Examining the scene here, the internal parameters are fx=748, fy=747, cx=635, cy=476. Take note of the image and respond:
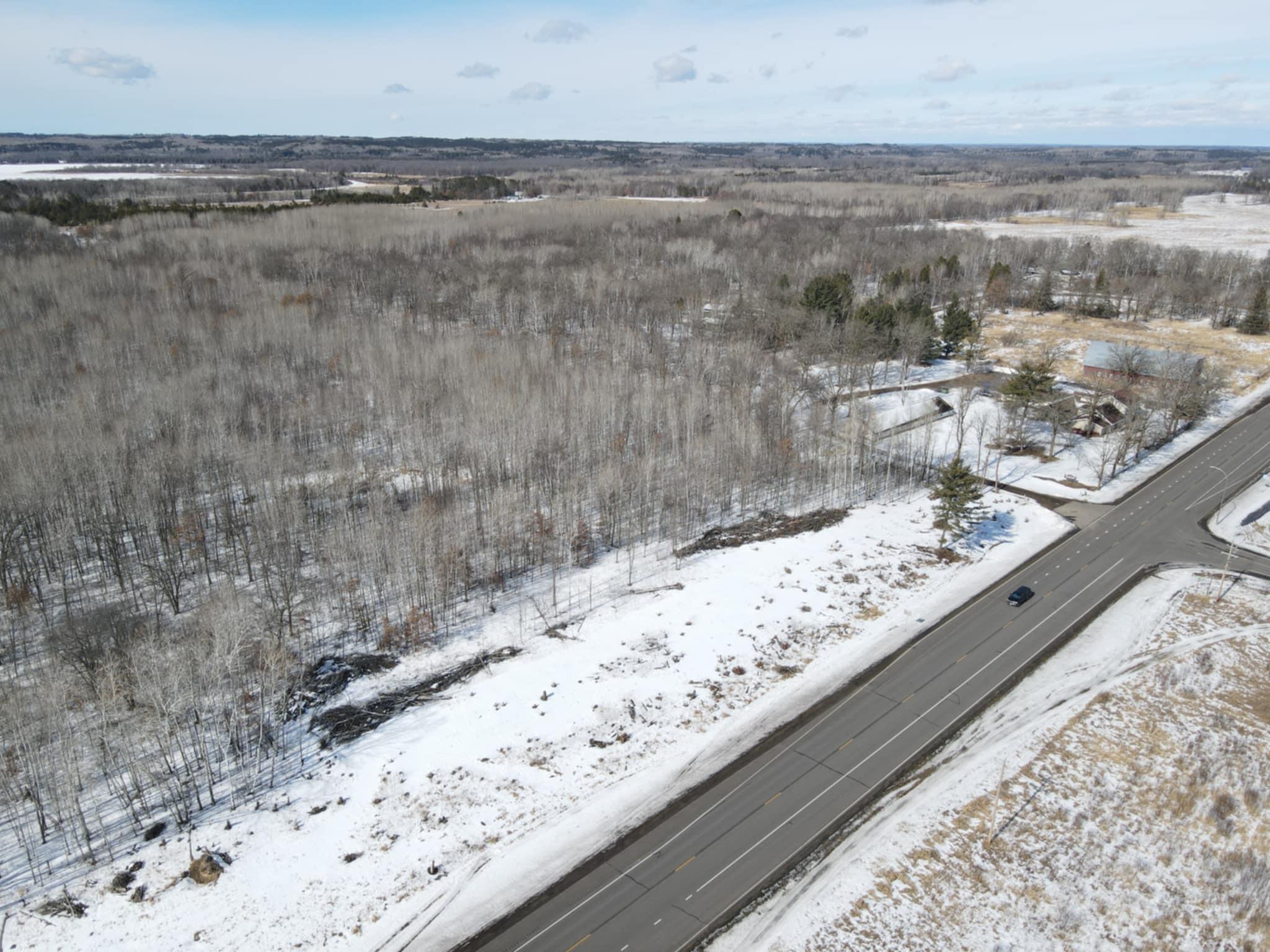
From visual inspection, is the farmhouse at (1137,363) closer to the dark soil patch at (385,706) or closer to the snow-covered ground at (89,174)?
the dark soil patch at (385,706)

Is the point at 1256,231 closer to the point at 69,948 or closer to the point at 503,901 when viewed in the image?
the point at 503,901

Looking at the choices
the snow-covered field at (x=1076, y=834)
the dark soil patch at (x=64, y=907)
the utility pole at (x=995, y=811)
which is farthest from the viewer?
the utility pole at (x=995, y=811)

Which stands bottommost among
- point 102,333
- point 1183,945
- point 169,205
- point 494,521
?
point 1183,945

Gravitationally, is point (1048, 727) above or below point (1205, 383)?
Answer: below

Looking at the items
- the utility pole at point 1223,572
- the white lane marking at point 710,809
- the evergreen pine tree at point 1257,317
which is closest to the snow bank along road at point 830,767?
the white lane marking at point 710,809

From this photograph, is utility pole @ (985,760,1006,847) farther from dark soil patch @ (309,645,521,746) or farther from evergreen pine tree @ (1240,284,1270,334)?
evergreen pine tree @ (1240,284,1270,334)

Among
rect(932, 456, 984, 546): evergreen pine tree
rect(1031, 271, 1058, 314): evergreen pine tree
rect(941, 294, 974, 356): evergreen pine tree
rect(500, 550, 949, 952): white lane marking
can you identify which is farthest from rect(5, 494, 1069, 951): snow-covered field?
rect(1031, 271, 1058, 314): evergreen pine tree

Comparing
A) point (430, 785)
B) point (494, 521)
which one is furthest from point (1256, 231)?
point (430, 785)

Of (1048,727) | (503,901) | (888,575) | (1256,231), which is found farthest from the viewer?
(1256,231)
